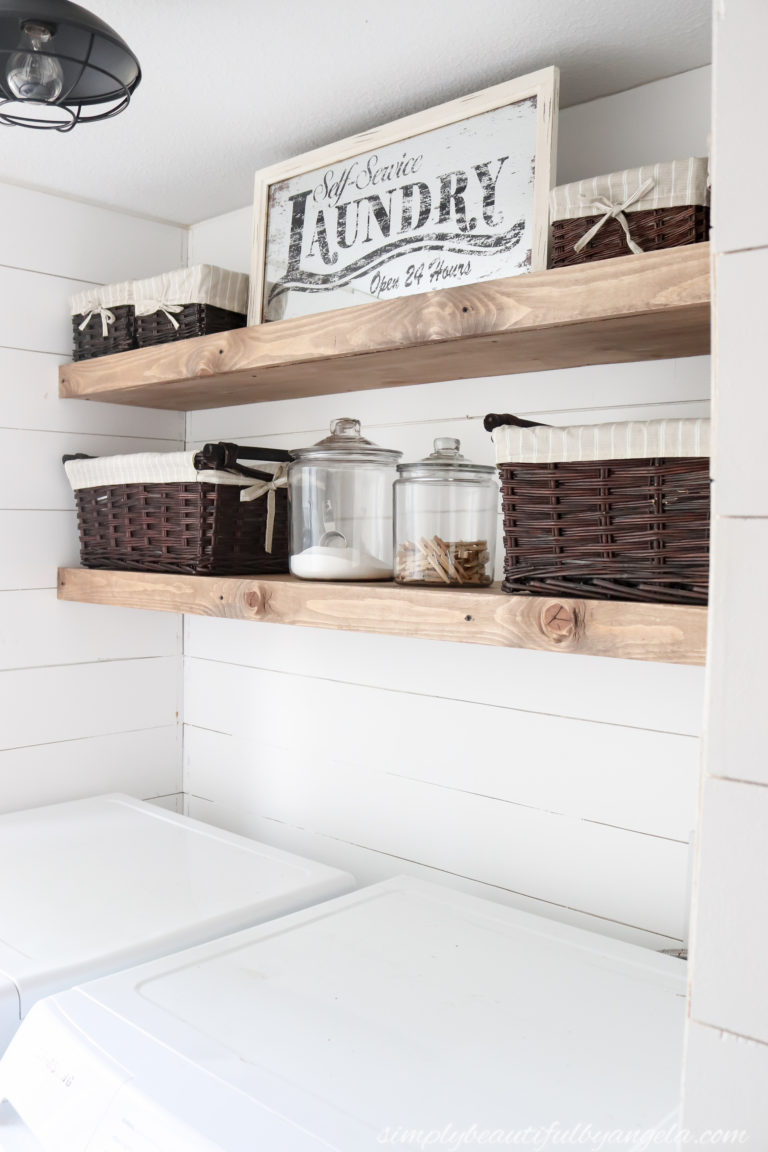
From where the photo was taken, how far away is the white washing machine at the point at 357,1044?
2.98 ft

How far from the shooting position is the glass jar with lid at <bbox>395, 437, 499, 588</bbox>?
4.32 ft

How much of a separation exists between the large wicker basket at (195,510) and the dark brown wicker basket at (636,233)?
633 millimetres

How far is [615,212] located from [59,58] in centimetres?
64

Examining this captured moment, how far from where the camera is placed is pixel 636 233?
1102 mm

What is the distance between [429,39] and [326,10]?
0.14m

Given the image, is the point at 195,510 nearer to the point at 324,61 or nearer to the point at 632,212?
the point at 324,61

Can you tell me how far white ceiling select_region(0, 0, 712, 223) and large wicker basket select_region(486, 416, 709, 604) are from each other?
50 cm

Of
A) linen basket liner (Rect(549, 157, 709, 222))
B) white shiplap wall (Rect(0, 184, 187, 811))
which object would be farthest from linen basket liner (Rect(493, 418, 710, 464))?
white shiplap wall (Rect(0, 184, 187, 811))

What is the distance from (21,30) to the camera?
101 cm

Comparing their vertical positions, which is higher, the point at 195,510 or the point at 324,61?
the point at 324,61

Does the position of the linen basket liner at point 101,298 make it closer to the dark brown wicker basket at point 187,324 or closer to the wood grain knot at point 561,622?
the dark brown wicker basket at point 187,324

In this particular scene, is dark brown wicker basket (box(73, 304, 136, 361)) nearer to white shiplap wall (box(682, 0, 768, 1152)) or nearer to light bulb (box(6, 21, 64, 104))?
light bulb (box(6, 21, 64, 104))

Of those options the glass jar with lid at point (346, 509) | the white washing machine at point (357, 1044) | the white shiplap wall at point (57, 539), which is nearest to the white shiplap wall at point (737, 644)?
the white washing machine at point (357, 1044)

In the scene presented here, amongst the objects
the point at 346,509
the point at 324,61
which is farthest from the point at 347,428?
the point at 324,61
